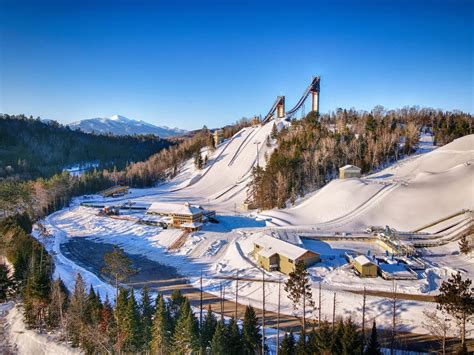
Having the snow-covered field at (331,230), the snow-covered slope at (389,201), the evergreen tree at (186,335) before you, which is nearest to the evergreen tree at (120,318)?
the evergreen tree at (186,335)

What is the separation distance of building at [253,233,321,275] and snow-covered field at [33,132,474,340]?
0.79 m

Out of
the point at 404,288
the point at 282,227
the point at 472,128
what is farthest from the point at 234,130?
the point at 404,288

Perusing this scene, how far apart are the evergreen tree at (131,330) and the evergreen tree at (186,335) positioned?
2.23 m

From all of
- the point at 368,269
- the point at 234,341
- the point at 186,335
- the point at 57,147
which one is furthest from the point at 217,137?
the point at 234,341

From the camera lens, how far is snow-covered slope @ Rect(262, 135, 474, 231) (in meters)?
34.9

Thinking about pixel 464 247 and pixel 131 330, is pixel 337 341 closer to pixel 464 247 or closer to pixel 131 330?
pixel 131 330

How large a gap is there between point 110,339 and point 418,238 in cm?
2680

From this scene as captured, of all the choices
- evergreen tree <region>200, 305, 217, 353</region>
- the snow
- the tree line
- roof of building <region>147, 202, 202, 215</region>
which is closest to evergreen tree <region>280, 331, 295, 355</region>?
evergreen tree <region>200, 305, 217, 353</region>

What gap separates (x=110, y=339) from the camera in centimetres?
1773

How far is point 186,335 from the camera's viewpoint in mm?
15680

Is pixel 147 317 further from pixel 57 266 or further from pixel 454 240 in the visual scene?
pixel 454 240

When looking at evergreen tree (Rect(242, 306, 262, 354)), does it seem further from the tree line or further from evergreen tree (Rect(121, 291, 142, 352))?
the tree line

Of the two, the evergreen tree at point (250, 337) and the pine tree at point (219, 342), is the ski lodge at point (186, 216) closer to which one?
the evergreen tree at point (250, 337)

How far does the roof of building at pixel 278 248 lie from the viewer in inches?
988
